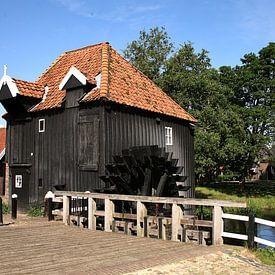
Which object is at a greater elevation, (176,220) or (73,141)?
(73,141)

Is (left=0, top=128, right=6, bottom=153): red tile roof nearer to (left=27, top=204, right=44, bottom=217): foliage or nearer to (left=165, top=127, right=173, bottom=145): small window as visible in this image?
(left=27, top=204, right=44, bottom=217): foliage

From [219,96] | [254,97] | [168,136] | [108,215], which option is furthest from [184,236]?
[254,97]

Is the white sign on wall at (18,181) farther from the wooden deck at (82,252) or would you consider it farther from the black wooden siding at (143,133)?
the wooden deck at (82,252)

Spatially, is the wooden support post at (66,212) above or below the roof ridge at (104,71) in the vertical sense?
below

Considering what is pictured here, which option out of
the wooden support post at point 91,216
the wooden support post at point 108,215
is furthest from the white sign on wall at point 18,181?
the wooden support post at point 108,215

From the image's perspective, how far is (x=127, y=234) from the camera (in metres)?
9.94

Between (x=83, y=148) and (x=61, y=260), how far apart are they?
8101 millimetres

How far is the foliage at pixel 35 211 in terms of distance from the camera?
604 inches

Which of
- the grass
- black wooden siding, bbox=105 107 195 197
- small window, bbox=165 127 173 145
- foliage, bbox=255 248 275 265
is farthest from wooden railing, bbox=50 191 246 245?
the grass

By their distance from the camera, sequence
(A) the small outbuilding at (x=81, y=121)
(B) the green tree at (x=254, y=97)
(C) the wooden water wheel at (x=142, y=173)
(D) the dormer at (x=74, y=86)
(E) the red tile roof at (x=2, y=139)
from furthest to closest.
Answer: (B) the green tree at (x=254, y=97)
(E) the red tile roof at (x=2, y=139)
(D) the dormer at (x=74, y=86)
(A) the small outbuilding at (x=81, y=121)
(C) the wooden water wheel at (x=142, y=173)

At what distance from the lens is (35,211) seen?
15625 mm

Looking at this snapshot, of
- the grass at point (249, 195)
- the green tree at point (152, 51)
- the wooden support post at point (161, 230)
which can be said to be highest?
the green tree at point (152, 51)

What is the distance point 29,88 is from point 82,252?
10705mm

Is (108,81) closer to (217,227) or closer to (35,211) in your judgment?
(35,211)
